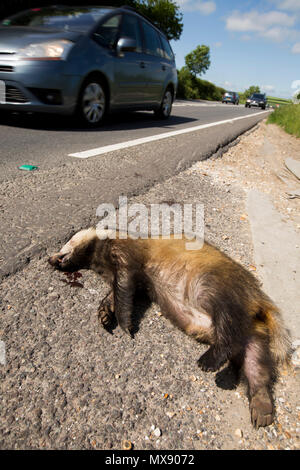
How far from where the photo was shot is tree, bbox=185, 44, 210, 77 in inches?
2172

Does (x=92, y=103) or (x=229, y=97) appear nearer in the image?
(x=92, y=103)

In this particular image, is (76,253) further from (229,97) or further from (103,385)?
(229,97)

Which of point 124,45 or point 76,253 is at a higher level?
point 124,45

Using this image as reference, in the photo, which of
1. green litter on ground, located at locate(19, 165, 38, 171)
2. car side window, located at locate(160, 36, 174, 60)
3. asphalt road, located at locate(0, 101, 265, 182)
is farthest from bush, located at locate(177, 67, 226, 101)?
green litter on ground, located at locate(19, 165, 38, 171)

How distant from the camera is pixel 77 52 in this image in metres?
5.92

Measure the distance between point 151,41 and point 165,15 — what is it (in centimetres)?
3392

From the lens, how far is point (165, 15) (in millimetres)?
36406

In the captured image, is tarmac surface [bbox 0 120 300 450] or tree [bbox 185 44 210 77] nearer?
tarmac surface [bbox 0 120 300 450]

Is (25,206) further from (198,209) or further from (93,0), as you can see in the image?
(93,0)

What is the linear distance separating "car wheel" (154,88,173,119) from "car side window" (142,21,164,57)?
111 centimetres

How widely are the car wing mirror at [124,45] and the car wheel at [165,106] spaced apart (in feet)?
8.85

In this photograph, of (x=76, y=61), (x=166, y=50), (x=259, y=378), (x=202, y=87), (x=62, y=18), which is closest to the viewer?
(x=259, y=378)

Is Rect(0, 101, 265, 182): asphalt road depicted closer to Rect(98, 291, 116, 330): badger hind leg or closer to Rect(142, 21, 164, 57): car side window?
Rect(142, 21, 164, 57): car side window

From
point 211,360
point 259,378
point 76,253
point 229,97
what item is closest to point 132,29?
point 76,253
